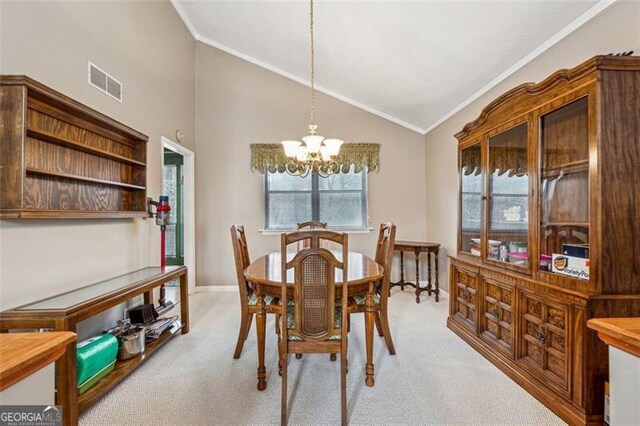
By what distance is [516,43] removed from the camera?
2416 millimetres

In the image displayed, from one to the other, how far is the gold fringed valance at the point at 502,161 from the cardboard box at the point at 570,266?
2.12 ft

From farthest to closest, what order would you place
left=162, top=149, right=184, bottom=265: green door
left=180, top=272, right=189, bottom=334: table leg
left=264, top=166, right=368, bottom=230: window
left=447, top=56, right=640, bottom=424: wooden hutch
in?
left=162, top=149, right=184, bottom=265: green door → left=264, top=166, right=368, bottom=230: window → left=180, top=272, right=189, bottom=334: table leg → left=447, top=56, right=640, bottom=424: wooden hutch

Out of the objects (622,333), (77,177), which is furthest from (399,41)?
(77,177)

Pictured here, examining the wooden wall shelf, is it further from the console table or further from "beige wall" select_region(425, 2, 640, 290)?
"beige wall" select_region(425, 2, 640, 290)

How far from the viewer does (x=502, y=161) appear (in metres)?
2.38

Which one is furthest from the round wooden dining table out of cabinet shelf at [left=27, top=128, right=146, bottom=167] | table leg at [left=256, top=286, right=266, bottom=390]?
cabinet shelf at [left=27, top=128, right=146, bottom=167]

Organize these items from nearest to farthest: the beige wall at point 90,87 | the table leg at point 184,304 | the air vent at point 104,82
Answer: the beige wall at point 90,87 < the air vent at point 104,82 < the table leg at point 184,304

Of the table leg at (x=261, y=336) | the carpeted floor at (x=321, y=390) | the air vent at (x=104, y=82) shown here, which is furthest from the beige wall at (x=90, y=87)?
the table leg at (x=261, y=336)

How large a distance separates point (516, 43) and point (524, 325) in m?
2.21

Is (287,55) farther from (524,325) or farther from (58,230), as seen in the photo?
(524,325)

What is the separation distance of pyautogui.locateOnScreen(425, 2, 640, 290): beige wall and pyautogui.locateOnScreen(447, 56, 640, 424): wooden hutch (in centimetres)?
46

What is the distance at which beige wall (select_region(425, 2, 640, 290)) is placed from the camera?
1.78 m

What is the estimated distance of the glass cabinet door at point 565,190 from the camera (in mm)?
1690

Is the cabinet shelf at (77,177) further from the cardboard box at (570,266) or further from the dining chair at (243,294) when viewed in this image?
the cardboard box at (570,266)
